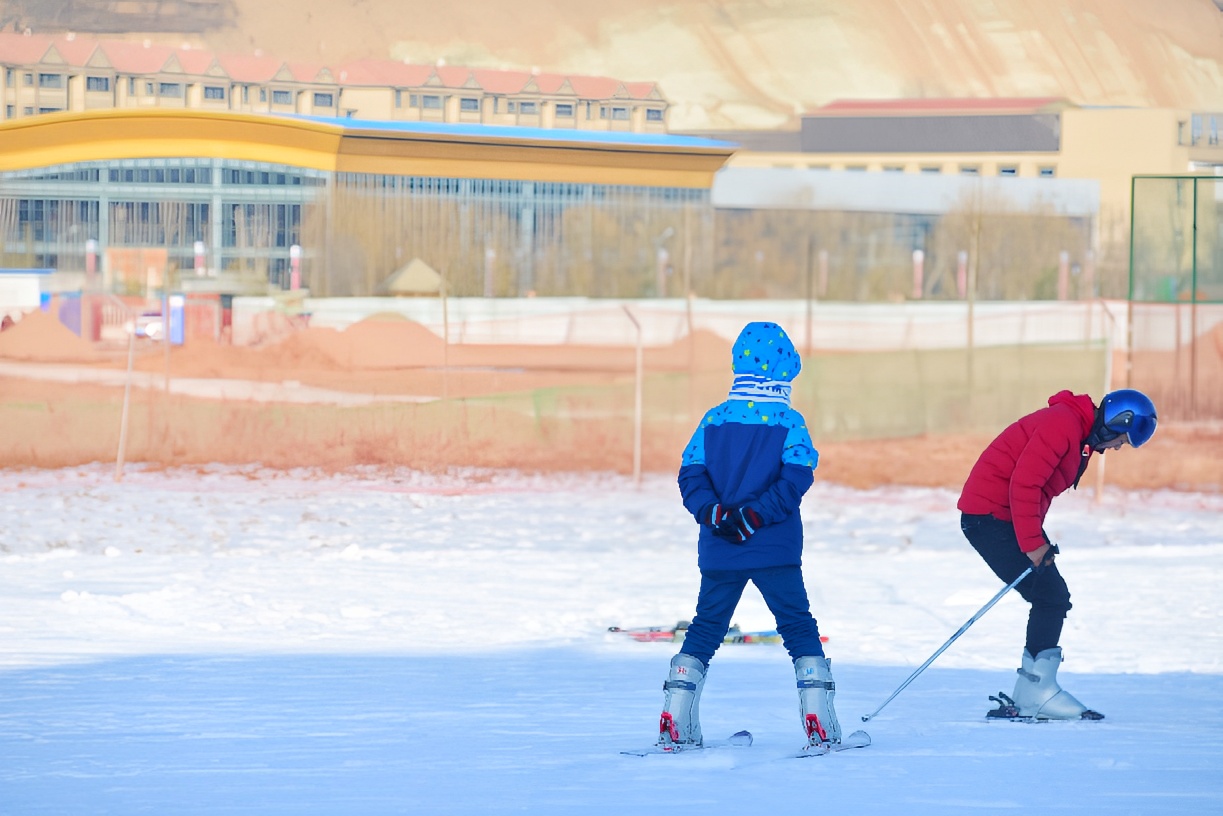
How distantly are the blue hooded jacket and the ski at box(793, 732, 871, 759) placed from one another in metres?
0.53

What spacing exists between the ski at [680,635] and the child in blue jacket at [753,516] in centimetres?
227

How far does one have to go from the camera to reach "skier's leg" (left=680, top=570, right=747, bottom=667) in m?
4.48

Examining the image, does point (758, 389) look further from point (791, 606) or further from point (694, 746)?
point (694, 746)

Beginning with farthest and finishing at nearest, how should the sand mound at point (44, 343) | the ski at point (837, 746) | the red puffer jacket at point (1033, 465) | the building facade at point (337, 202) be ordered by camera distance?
the building facade at point (337, 202), the sand mound at point (44, 343), the red puffer jacket at point (1033, 465), the ski at point (837, 746)

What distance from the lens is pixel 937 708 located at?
5.52 meters

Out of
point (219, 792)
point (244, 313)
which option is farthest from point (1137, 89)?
point (219, 792)

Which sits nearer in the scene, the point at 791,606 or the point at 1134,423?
the point at 791,606

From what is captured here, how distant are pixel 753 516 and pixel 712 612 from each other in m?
0.32

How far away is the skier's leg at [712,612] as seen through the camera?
4484 mm

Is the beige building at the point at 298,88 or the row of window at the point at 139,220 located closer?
the row of window at the point at 139,220

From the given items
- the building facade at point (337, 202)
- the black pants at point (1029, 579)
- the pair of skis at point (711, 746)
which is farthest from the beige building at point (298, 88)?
the pair of skis at point (711, 746)

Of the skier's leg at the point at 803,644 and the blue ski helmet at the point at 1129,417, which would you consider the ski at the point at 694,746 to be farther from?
the blue ski helmet at the point at 1129,417

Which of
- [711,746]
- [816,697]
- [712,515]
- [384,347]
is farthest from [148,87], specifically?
[816,697]

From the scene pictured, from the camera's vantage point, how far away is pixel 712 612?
450 cm
